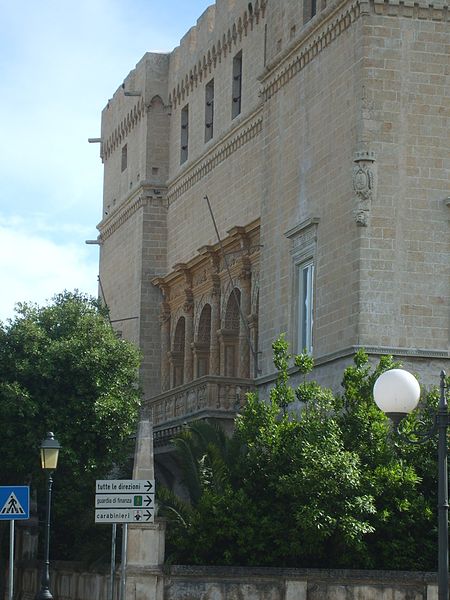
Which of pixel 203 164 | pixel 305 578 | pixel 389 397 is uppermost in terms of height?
pixel 203 164

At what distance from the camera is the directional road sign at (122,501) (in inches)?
886

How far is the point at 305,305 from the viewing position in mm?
34812

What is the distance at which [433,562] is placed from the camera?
28328 millimetres

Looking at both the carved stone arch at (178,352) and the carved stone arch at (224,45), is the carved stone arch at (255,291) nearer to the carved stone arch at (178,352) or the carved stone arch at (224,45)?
the carved stone arch at (178,352)

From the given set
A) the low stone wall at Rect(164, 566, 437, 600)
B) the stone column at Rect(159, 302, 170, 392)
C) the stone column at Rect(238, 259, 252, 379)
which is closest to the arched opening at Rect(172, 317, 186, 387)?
the stone column at Rect(159, 302, 170, 392)

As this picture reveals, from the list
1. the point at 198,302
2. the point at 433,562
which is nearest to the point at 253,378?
the point at 198,302

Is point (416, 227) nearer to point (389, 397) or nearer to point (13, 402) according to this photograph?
point (13, 402)

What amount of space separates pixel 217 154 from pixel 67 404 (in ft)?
33.7

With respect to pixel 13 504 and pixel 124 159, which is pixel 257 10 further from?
pixel 13 504

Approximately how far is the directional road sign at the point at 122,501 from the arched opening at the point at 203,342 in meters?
23.3

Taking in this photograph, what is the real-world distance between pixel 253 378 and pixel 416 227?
27.9ft

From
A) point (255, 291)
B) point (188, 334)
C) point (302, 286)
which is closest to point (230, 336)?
point (255, 291)

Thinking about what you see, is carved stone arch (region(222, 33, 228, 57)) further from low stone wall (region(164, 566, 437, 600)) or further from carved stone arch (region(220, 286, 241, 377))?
low stone wall (region(164, 566, 437, 600))

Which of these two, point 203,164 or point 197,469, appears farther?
point 203,164
